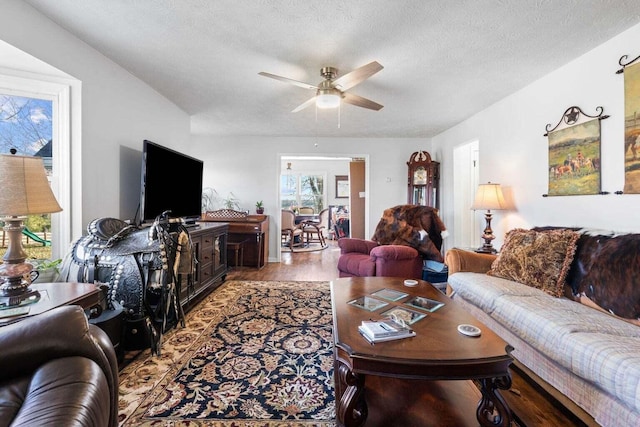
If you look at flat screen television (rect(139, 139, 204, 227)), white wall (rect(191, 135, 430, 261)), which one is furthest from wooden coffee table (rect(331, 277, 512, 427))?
white wall (rect(191, 135, 430, 261))

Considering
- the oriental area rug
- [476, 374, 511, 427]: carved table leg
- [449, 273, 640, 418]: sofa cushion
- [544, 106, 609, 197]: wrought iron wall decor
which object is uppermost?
[544, 106, 609, 197]: wrought iron wall decor

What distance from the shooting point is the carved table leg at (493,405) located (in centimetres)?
120

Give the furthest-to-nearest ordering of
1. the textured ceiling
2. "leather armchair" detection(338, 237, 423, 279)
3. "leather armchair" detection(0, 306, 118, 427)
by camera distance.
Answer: "leather armchair" detection(338, 237, 423, 279)
the textured ceiling
"leather armchair" detection(0, 306, 118, 427)

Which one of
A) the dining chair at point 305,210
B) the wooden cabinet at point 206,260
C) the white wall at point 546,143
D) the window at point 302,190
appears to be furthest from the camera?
the window at point 302,190

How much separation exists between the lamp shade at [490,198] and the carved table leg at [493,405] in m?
2.37

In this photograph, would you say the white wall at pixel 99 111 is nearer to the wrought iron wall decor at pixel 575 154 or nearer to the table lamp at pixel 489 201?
the table lamp at pixel 489 201

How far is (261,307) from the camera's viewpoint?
2889 millimetres

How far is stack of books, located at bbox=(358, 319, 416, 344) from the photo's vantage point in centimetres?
134

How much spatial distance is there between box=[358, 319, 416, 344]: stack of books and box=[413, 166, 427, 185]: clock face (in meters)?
4.09

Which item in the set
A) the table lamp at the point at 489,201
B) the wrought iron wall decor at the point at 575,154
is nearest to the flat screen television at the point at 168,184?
the table lamp at the point at 489,201

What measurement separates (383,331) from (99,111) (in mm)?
2799

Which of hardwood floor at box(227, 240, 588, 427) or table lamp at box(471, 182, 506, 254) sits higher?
table lamp at box(471, 182, 506, 254)

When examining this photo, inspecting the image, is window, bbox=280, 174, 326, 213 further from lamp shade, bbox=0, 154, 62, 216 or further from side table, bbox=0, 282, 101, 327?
lamp shade, bbox=0, 154, 62, 216

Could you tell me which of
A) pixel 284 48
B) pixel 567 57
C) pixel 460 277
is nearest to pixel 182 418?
pixel 460 277
